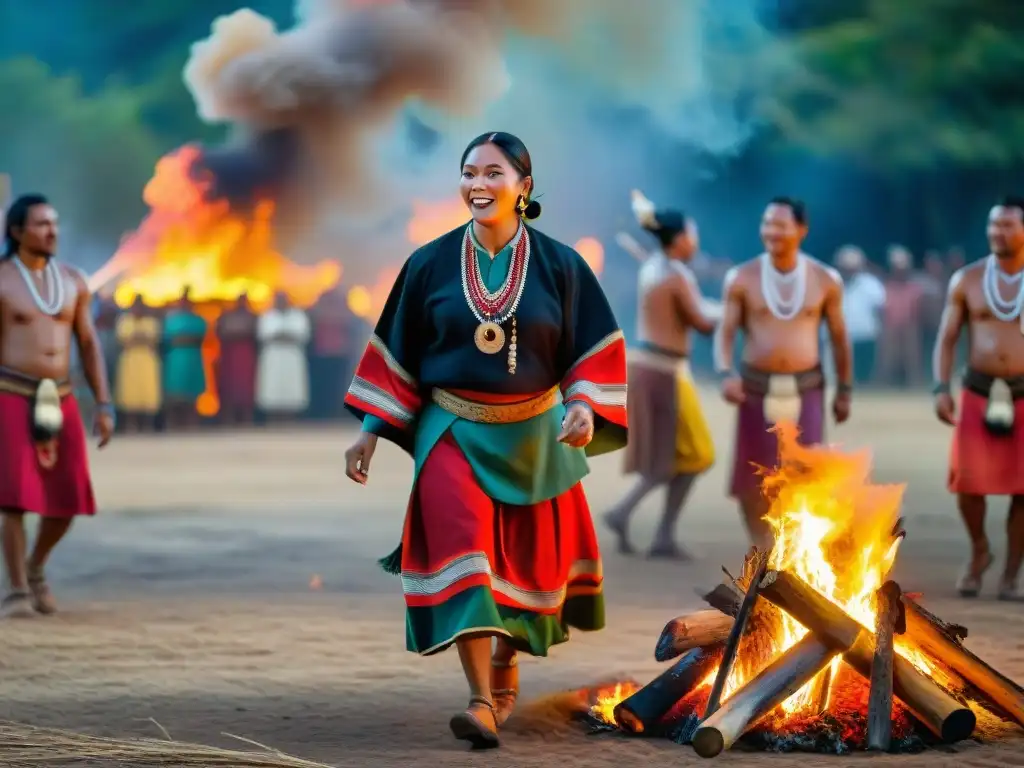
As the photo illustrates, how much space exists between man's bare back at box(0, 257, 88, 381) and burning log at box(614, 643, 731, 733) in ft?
11.8

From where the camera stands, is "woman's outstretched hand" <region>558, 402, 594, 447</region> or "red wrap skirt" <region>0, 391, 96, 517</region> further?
"red wrap skirt" <region>0, 391, 96, 517</region>

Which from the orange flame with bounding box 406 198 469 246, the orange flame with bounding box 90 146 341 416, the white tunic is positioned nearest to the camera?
the white tunic

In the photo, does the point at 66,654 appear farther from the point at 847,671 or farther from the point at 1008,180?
the point at 1008,180

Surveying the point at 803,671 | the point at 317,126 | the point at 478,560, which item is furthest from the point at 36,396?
the point at 317,126

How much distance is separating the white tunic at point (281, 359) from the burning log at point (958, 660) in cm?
1625

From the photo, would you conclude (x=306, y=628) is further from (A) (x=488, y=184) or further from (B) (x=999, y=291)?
(B) (x=999, y=291)

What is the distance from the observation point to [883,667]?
5277mm

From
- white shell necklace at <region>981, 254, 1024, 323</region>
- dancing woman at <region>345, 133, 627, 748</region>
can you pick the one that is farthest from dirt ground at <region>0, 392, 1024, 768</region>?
white shell necklace at <region>981, 254, 1024, 323</region>

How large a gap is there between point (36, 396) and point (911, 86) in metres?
27.7

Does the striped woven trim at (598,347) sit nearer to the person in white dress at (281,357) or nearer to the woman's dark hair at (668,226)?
the woman's dark hair at (668,226)

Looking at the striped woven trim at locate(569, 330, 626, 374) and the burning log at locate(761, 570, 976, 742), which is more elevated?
the striped woven trim at locate(569, 330, 626, 374)

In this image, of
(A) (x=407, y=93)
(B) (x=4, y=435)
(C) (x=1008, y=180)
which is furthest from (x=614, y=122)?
(B) (x=4, y=435)

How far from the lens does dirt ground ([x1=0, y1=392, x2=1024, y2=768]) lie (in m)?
5.54

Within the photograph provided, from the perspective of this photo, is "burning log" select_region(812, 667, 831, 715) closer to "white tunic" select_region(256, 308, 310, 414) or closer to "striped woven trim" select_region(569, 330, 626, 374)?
"striped woven trim" select_region(569, 330, 626, 374)
